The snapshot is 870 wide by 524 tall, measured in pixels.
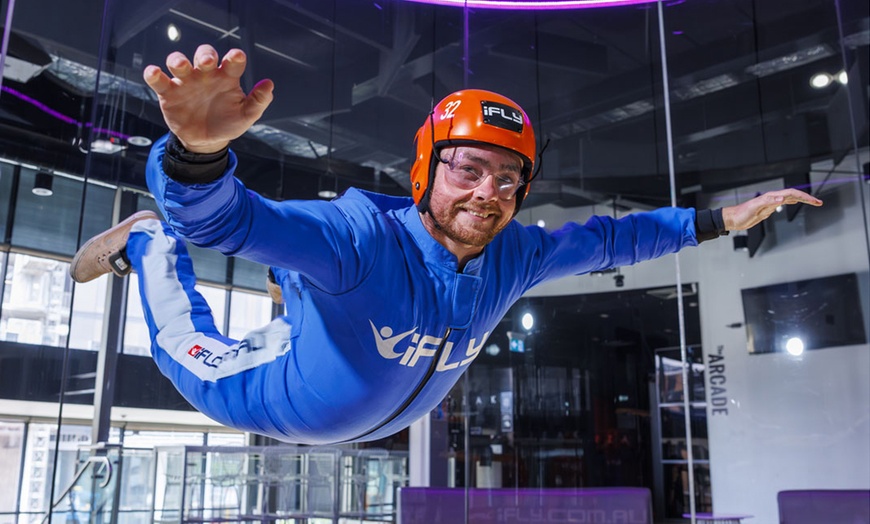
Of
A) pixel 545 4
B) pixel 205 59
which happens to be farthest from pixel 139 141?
pixel 545 4

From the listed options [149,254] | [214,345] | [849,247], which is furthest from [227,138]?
[849,247]

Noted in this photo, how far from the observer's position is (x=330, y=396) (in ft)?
4.69

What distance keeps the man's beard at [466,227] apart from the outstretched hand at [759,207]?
628 millimetres

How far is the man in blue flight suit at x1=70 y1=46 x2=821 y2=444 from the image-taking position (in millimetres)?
1001

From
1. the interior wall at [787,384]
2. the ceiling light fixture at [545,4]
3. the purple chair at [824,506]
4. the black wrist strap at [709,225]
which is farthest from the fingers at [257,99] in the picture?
the purple chair at [824,506]

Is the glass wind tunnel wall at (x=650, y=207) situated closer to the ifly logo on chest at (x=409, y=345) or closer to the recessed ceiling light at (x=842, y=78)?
the recessed ceiling light at (x=842, y=78)

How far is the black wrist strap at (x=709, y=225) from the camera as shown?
1.69m

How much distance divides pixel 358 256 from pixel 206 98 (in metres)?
0.43

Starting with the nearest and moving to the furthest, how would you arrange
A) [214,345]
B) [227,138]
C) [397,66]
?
[227,138] < [214,345] < [397,66]

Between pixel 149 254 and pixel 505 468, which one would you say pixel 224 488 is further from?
pixel 505 468

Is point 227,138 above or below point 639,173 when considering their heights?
below

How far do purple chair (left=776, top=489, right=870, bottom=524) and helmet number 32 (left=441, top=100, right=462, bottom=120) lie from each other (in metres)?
3.29

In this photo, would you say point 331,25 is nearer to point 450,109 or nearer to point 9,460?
point 450,109

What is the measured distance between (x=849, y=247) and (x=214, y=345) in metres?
3.73
